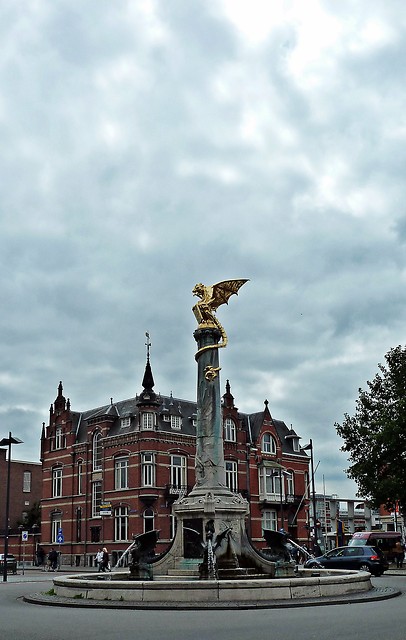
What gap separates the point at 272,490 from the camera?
68125 millimetres

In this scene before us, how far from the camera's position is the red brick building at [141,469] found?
58.2 metres

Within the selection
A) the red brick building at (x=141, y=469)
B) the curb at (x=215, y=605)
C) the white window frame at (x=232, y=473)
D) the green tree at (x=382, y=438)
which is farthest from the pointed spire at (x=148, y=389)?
the curb at (x=215, y=605)

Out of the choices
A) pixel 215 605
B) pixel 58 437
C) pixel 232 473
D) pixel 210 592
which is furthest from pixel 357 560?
pixel 58 437

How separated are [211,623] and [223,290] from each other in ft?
51.3

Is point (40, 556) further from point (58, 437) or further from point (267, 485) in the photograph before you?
point (267, 485)

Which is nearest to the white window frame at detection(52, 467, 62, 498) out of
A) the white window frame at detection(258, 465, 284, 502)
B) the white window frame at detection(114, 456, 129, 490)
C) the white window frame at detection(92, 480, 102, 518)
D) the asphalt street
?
the white window frame at detection(92, 480, 102, 518)

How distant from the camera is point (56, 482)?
66.5 meters

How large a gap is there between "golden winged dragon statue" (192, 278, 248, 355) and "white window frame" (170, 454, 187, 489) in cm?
3388

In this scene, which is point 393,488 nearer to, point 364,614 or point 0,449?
point 364,614

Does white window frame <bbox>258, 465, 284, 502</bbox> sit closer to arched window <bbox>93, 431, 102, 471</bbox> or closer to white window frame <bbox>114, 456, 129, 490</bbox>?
white window frame <bbox>114, 456, 129, 490</bbox>

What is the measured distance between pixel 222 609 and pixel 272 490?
5188 centimetres

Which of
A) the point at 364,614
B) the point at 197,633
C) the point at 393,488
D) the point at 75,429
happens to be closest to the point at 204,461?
the point at 364,614

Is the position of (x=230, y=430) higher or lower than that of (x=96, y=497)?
higher

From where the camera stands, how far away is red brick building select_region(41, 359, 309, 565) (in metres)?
58.2
